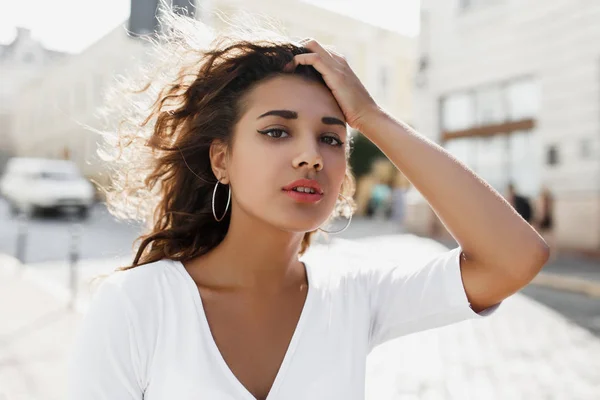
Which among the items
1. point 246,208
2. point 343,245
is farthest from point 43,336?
point 343,245

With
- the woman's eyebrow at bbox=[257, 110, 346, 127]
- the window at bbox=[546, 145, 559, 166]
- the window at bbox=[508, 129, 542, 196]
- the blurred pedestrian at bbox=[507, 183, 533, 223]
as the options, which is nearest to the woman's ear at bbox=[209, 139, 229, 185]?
the woman's eyebrow at bbox=[257, 110, 346, 127]

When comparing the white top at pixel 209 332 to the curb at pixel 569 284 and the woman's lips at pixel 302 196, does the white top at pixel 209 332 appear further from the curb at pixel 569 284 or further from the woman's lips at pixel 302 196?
the curb at pixel 569 284

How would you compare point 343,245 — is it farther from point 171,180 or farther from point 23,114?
point 23,114

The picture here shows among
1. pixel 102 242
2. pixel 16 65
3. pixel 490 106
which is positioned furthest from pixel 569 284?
pixel 16 65

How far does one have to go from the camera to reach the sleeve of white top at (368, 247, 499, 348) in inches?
66.6

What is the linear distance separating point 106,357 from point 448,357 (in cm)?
467

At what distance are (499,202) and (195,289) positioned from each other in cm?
86

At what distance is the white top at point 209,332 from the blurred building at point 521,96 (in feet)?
41.5

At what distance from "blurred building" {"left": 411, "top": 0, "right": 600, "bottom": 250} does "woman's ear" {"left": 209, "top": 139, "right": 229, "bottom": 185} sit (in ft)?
42.1

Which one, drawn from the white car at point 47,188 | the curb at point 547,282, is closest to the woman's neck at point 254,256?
the curb at point 547,282

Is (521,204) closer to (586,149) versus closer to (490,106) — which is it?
(586,149)

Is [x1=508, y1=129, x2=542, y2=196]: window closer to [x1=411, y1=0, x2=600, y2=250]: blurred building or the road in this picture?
[x1=411, y1=0, x2=600, y2=250]: blurred building

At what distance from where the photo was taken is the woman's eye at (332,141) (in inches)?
68.9

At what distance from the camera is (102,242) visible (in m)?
14.8
